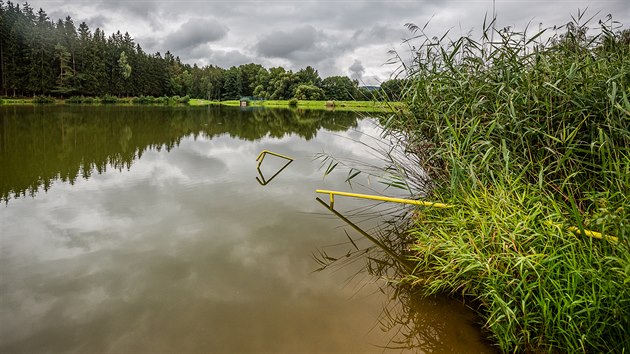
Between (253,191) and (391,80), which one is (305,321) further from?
(253,191)

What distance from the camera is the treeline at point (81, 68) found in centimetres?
4791

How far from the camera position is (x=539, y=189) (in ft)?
11.4

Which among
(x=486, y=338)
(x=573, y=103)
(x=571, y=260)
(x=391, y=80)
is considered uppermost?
(x=391, y=80)

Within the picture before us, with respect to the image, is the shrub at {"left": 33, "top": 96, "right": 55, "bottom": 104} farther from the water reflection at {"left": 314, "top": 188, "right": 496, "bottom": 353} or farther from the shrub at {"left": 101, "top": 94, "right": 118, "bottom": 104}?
the water reflection at {"left": 314, "top": 188, "right": 496, "bottom": 353}

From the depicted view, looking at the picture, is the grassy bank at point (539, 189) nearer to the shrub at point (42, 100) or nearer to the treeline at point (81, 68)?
the treeline at point (81, 68)

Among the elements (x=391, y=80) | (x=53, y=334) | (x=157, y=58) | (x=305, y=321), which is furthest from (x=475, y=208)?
(x=157, y=58)

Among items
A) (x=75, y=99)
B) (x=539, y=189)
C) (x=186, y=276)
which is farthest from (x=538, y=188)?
(x=75, y=99)

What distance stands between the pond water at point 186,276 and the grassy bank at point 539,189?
0.69 meters

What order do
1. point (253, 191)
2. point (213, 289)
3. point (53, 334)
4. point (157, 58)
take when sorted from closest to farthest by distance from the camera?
1. point (53, 334)
2. point (213, 289)
3. point (253, 191)
4. point (157, 58)

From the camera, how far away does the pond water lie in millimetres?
3322

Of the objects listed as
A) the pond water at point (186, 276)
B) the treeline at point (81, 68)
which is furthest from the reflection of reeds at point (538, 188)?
the treeline at point (81, 68)

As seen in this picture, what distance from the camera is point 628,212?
2799 millimetres

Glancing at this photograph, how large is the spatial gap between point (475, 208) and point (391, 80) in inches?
127

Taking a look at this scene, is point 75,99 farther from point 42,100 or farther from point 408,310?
point 408,310
